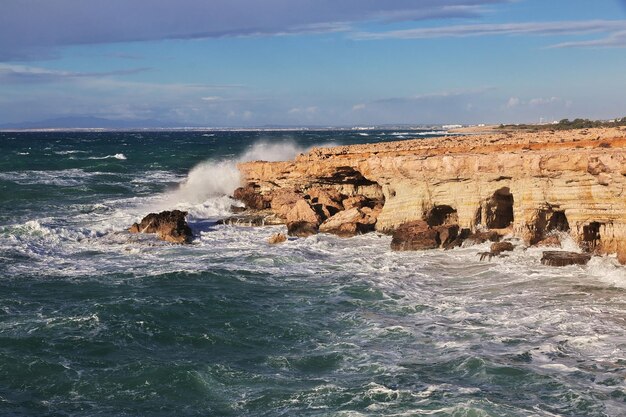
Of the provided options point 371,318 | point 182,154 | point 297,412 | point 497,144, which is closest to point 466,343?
point 371,318

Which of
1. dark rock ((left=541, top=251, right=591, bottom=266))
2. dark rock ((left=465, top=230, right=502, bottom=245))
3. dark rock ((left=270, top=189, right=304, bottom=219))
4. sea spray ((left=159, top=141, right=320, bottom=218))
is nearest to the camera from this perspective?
dark rock ((left=541, top=251, right=591, bottom=266))

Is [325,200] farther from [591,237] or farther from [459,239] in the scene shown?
[591,237]

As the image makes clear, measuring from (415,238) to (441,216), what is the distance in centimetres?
238

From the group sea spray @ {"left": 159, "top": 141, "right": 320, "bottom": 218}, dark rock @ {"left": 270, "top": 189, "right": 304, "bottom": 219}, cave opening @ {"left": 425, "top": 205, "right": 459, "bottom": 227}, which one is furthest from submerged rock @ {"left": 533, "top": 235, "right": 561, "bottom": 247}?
sea spray @ {"left": 159, "top": 141, "right": 320, "bottom": 218}

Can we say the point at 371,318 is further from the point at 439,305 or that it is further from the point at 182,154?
the point at 182,154

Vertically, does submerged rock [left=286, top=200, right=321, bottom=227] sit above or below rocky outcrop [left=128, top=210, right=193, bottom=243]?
above

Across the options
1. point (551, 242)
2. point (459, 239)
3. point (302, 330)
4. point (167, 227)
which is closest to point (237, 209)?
point (167, 227)

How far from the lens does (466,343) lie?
50.3 ft

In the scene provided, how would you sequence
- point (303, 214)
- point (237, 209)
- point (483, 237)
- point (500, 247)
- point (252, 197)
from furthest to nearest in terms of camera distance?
point (252, 197), point (237, 209), point (303, 214), point (483, 237), point (500, 247)

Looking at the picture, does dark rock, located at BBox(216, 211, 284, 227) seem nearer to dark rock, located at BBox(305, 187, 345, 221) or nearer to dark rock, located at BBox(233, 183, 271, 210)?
dark rock, located at BBox(305, 187, 345, 221)

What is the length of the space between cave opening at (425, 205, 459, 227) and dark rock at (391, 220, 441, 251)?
1.21 metres

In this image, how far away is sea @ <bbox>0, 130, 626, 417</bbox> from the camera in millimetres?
12820

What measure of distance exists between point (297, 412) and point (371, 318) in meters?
5.40

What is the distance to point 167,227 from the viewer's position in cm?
2812
